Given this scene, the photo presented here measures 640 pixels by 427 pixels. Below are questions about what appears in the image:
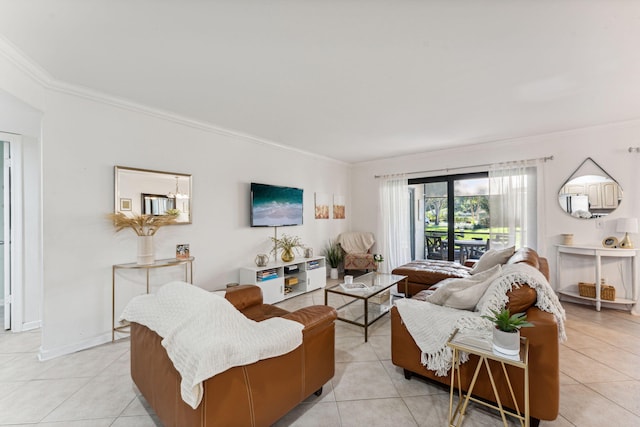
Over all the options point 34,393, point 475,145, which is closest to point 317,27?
point 34,393

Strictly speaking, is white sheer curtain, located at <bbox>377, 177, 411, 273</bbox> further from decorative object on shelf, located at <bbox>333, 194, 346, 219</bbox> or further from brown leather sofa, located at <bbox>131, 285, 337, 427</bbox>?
brown leather sofa, located at <bbox>131, 285, 337, 427</bbox>

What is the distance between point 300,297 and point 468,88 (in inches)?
139

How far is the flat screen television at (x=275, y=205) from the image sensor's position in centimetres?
405

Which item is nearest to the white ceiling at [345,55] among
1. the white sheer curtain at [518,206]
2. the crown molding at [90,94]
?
the crown molding at [90,94]

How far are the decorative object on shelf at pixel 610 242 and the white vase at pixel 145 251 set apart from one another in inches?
223

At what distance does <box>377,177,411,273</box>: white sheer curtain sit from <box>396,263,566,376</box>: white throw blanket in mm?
3499

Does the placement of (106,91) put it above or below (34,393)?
above

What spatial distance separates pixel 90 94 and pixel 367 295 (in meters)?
3.40

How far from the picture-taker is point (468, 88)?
100 inches

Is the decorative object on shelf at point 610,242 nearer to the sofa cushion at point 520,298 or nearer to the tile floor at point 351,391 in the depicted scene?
the tile floor at point 351,391

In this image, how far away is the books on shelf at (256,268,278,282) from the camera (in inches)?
148

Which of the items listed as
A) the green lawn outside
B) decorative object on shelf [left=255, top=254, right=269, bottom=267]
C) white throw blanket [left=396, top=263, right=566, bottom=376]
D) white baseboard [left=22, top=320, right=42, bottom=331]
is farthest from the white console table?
white baseboard [left=22, top=320, right=42, bottom=331]

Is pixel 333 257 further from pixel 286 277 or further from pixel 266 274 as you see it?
pixel 266 274

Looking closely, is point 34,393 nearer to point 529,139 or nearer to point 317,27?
point 317,27
